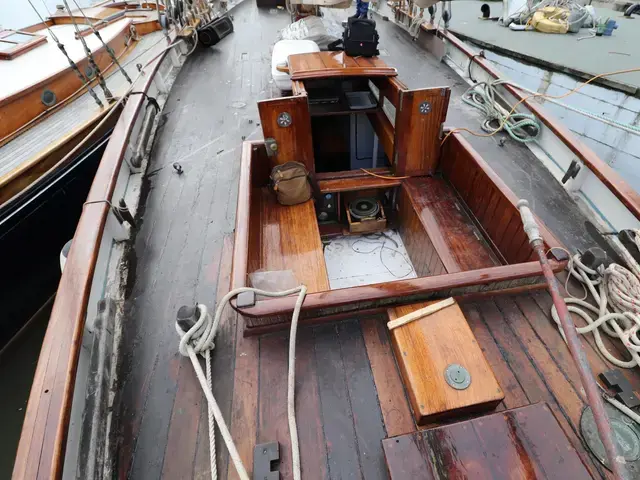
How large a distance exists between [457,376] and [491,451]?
0.29 metres

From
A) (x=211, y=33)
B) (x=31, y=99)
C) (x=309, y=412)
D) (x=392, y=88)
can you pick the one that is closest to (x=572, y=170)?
(x=392, y=88)

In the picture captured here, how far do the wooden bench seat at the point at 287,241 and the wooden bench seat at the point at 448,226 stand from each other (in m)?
0.88

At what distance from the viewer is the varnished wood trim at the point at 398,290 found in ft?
5.49

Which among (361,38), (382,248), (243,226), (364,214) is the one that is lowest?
(382,248)

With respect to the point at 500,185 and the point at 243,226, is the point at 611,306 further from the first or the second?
the point at 243,226

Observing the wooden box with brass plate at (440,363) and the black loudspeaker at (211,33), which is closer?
the wooden box with brass plate at (440,363)

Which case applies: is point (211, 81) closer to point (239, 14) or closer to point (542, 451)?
point (239, 14)

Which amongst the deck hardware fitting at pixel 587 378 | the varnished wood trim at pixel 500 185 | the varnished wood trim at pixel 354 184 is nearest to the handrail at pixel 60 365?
the deck hardware fitting at pixel 587 378

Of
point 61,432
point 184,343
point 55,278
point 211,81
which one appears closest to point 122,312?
point 184,343

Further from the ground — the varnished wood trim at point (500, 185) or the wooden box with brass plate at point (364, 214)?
the varnished wood trim at point (500, 185)

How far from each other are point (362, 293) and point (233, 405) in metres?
0.80

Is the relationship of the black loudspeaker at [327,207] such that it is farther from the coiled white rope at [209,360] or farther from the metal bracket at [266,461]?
the metal bracket at [266,461]

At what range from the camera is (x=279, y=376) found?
1635 mm

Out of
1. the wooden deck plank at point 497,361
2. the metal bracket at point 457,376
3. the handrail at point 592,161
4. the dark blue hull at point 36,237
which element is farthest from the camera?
the dark blue hull at point 36,237
